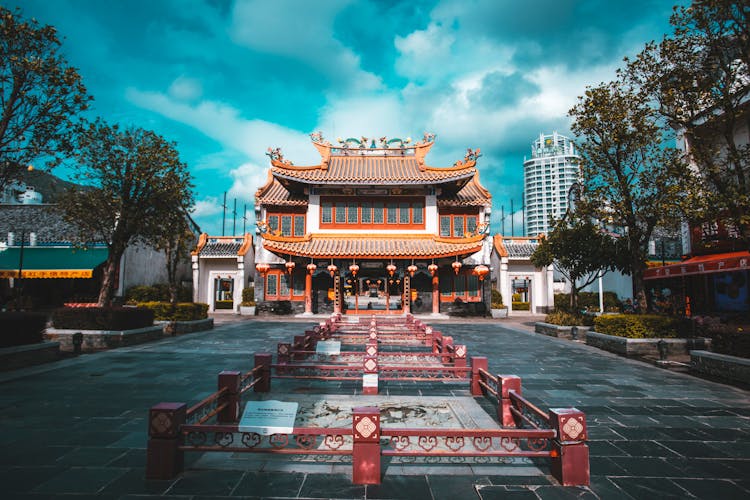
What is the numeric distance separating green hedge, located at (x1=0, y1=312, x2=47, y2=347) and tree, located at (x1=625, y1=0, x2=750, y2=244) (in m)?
15.6

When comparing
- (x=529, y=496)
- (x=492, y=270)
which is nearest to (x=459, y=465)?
(x=529, y=496)

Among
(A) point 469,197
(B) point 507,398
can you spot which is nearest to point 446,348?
(B) point 507,398

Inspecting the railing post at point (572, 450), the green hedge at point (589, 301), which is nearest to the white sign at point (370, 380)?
the railing post at point (572, 450)

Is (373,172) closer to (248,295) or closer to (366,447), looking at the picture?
(248,295)

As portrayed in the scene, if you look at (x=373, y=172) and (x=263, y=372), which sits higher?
(x=373, y=172)

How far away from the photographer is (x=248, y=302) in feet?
85.2

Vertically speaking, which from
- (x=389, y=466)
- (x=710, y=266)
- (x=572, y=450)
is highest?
(x=710, y=266)

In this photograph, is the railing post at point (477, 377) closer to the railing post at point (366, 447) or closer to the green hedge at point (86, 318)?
the railing post at point (366, 447)

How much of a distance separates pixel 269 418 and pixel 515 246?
27.5 meters

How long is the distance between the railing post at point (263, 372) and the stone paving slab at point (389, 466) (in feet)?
2.45

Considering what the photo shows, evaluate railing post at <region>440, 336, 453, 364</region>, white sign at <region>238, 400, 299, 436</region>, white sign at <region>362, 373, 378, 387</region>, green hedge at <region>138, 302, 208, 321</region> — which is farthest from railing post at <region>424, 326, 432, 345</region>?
green hedge at <region>138, 302, 208, 321</region>

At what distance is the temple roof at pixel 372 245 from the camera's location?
22.7 metres

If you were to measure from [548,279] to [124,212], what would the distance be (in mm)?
25210

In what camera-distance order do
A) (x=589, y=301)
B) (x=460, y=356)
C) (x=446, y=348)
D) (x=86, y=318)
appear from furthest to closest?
(x=589, y=301), (x=86, y=318), (x=446, y=348), (x=460, y=356)
